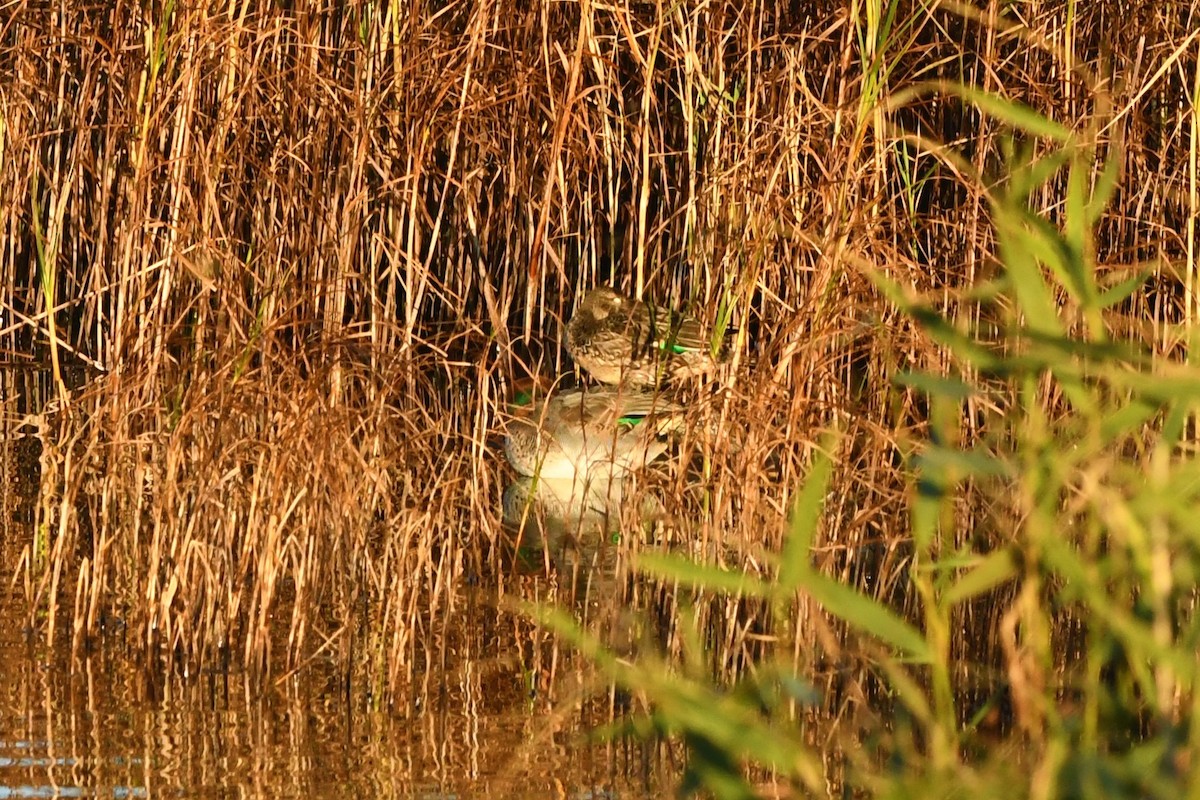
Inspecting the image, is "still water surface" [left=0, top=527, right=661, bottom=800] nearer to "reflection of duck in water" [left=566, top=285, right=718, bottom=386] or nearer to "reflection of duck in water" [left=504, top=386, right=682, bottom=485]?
"reflection of duck in water" [left=566, top=285, right=718, bottom=386]

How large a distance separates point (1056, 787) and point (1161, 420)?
2730 millimetres

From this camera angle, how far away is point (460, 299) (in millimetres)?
5586

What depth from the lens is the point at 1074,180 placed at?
271 centimetres

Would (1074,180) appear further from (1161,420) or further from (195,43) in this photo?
(195,43)

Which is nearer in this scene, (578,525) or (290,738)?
(290,738)

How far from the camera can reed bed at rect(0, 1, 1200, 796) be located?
454 centimetres

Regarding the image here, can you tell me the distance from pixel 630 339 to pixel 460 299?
470mm

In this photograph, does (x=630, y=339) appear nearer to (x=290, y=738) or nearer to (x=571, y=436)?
(x=571, y=436)

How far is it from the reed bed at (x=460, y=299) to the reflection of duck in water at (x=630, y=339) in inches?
4.7

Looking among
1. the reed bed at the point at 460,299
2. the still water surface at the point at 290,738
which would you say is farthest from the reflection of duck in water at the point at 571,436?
the still water surface at the point at 290,738

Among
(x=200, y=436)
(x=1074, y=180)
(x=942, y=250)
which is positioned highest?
(x=1074, y=180)

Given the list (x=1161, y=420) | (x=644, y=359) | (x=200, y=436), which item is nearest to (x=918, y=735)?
(x=1161, y=420)

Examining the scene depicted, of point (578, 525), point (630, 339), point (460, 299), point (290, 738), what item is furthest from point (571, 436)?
point (290, 738)

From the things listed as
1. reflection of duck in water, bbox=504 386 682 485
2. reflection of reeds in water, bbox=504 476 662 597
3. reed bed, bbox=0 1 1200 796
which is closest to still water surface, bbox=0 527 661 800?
reed bed, bbox=0 1 1200 796
